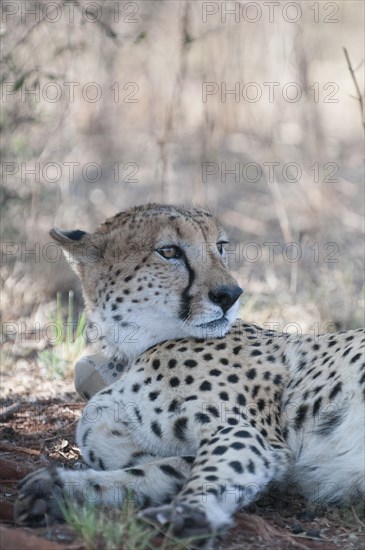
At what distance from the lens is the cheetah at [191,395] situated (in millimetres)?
2633

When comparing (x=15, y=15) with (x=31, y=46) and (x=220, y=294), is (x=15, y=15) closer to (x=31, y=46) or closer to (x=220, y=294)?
(x=31, y=46)

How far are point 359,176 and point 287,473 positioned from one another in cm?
541

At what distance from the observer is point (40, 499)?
2.52 metres

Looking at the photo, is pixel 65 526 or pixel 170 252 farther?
pixel 170 252

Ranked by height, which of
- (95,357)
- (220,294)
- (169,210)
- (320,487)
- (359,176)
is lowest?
(320,487)

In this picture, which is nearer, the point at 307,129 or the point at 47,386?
the point at 47,386

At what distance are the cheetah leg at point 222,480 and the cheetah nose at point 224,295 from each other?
1.42 feet

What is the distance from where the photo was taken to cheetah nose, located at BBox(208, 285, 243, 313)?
3049 mm

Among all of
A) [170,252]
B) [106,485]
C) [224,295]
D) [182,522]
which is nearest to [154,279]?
[170,252]

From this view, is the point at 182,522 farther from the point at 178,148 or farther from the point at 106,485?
the point at 178,148

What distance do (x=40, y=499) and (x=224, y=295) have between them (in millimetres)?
913

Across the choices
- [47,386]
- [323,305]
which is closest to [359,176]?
[323,305]

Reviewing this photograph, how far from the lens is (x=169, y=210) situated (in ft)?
10.9

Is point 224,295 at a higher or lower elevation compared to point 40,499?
higher
